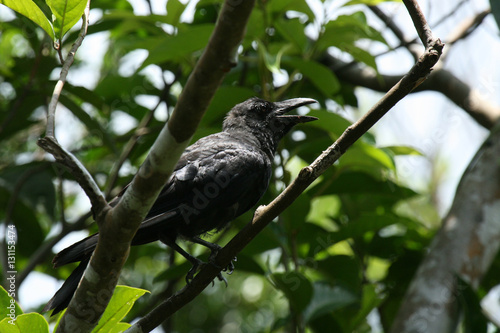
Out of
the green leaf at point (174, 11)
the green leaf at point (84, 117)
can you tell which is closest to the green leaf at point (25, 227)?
the green leaf at point (84, 117)

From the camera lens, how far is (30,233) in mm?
4012

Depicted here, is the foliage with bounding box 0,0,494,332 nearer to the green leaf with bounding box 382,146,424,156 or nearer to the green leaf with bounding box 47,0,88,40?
the green leaf with bounding box 382,146,424,156

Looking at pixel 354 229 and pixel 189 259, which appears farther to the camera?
pixel 354 229

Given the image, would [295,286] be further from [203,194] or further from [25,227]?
[25,227]

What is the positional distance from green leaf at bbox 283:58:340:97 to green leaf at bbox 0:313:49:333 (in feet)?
6.86

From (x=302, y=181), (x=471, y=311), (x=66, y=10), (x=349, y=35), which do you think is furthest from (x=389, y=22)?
(x=66, y=10)

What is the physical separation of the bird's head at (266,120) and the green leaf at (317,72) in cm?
13

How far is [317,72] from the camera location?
342 cm

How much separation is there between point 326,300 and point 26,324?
5.98 feet

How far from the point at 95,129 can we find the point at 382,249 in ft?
6.67

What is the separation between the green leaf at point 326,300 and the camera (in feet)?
10.5

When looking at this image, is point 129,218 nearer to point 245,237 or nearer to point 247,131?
point 245,237

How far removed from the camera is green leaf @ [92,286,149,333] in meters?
2.13

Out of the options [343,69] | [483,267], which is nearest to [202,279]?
[483,267]
